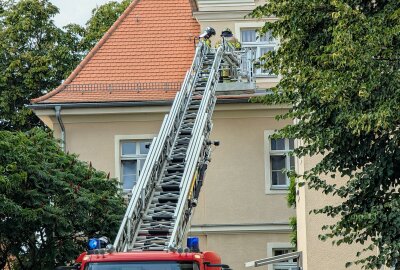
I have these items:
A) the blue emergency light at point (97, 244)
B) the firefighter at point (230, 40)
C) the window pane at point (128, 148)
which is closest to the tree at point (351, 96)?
the blue emergency light at point (97, 244)

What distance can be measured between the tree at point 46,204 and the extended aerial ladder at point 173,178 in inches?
124

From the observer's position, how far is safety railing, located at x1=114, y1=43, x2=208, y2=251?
22234 mm

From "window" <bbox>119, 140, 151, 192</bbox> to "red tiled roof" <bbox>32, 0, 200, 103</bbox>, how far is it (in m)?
1.42

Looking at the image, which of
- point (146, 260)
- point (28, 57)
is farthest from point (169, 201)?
point (28, 57)

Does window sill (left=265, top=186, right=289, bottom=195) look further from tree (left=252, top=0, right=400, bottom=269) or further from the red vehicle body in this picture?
the red vehicle body

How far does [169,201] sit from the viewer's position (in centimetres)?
2384

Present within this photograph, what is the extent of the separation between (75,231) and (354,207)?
982 cm

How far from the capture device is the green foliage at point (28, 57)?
47.4m

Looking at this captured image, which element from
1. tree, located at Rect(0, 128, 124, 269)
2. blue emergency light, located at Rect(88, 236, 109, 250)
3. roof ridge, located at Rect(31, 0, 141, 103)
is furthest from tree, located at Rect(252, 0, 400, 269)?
roof ridge, located at Rect(31, 0, 141, 103)

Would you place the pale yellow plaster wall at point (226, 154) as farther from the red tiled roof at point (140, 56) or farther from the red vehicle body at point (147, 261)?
the red vehicle body at point (147, 261)

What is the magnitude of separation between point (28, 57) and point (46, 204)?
19.9m

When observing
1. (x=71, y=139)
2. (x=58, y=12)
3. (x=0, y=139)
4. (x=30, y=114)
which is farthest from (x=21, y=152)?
(x=58, y=12)

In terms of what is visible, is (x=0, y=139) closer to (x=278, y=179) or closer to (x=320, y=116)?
(x=320, y=116)

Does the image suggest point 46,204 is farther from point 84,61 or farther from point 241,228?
point 84,61
